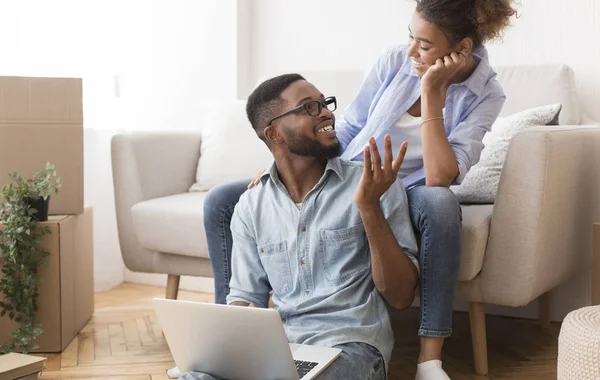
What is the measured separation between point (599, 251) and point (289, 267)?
0.89 metres

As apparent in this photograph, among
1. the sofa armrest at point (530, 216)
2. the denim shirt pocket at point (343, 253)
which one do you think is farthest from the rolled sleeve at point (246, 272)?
the sofa armrest at point (530, 216)

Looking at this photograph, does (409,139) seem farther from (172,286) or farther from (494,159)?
(172,286)

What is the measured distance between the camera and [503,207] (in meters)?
1.96

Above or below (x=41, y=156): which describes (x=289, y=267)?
below

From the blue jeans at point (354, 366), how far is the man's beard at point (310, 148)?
0.40 metres

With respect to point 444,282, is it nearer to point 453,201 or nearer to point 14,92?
point 453,201

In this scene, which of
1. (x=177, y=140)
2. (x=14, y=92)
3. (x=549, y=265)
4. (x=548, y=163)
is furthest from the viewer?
(x=177, y=140)

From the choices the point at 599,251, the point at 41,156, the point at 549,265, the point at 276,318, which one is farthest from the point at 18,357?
the point at 599,251

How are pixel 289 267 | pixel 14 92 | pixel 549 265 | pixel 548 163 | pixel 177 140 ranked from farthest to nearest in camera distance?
pixel 177 140 < pixel 14 92 < pixel 549 265 < pixel 548 163 < pixel 289 267

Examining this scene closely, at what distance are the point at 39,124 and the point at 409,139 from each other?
3.57 ft

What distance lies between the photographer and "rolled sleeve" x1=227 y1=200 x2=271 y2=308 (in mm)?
1757

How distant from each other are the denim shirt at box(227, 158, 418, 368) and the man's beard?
3cm

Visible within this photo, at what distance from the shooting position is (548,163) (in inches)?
75.2

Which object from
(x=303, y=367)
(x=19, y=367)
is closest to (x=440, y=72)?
(x=303, y=367)
